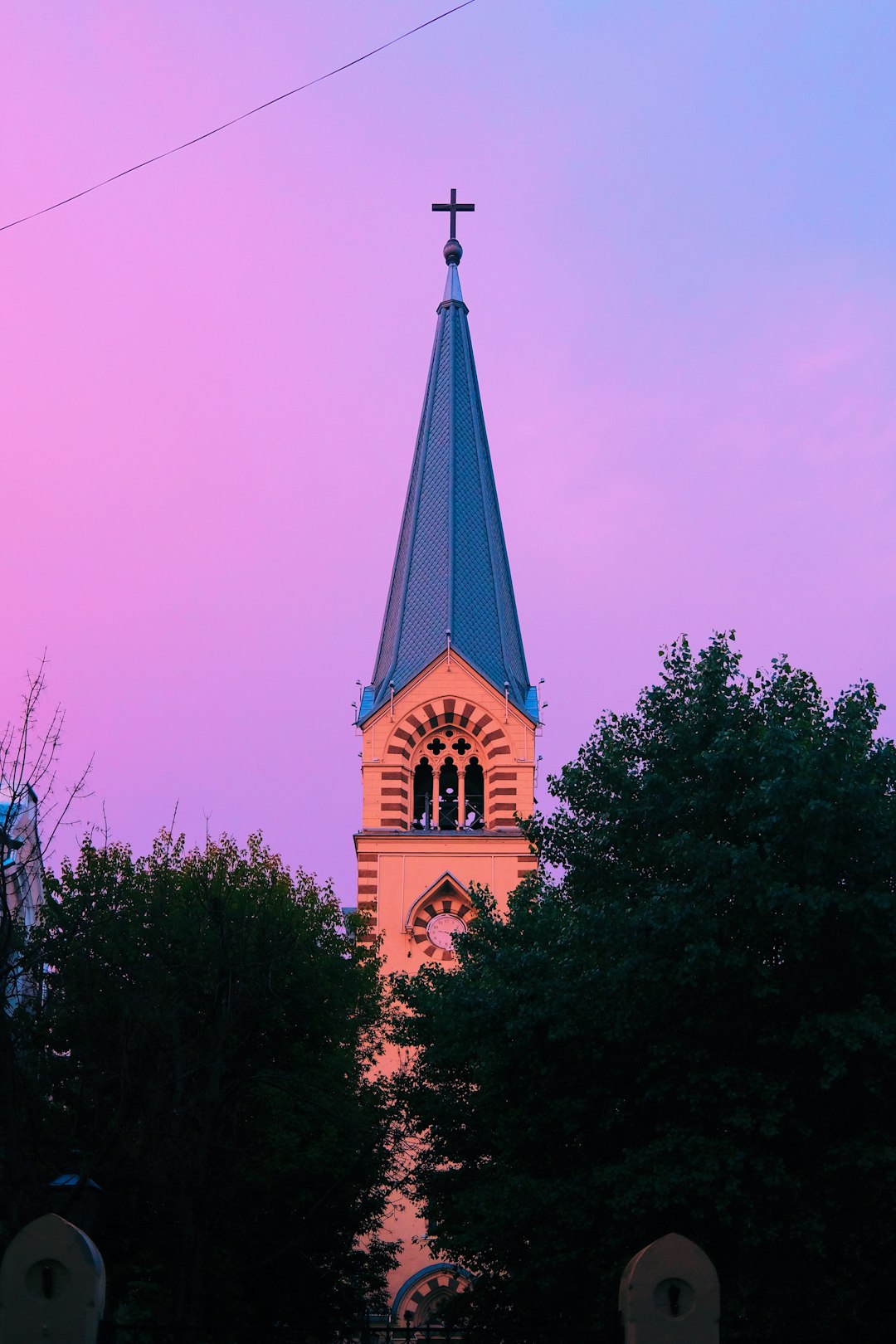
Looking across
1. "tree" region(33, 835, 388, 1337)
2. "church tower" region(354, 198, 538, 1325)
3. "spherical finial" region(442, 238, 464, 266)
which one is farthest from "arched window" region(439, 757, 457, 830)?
"spherical finial" region(442, 238, 464, 266)

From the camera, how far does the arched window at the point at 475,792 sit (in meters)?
44.4

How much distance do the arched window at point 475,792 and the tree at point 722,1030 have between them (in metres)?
21.3

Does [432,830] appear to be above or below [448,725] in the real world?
below

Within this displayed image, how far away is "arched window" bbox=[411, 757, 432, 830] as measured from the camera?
1747 inches

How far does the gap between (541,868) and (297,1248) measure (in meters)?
8.42

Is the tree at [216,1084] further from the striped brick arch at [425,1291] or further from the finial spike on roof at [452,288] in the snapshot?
the finial spike on roof at [452,288]

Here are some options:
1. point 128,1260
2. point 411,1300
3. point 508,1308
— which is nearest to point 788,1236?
point 508,1308

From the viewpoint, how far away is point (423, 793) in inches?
1766

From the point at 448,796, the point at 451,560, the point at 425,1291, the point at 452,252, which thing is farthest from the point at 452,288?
the point at 425,1291

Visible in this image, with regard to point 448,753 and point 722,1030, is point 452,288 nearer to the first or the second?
point 448,753

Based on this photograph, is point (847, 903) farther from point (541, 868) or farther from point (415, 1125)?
point (415, 1125)

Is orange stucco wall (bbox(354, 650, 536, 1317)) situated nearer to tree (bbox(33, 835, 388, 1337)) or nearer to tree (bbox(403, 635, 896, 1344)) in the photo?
tree (bbox(33, 835, 388, 1337))

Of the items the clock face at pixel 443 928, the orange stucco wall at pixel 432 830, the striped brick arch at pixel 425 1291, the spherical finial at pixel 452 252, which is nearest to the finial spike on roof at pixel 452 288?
the spherical finial at pixel 452 252

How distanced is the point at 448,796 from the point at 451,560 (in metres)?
7.09
